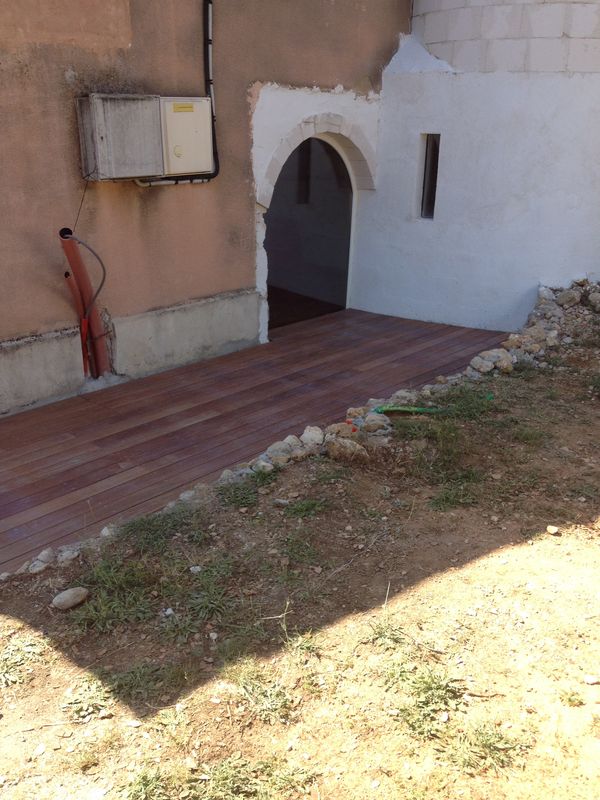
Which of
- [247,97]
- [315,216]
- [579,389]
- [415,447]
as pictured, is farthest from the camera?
[315,216]

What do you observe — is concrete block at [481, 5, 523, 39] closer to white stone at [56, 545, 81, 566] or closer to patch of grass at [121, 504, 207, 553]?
patch of grass at [121, 504, 207, 553]

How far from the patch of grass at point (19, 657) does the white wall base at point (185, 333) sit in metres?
3.33

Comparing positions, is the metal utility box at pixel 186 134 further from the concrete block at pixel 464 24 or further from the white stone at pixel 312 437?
the concrete block at pixel 464 24

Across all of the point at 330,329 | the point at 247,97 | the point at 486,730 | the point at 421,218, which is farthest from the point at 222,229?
the point at 486,730

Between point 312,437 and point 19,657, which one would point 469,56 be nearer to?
point 312,437

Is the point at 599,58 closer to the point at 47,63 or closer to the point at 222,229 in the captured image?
the point at 222,229

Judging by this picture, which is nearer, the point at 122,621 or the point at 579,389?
the point at 122,621

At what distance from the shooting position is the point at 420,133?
26.5 feet

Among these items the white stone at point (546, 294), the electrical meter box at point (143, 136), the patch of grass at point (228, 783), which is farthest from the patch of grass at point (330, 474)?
the white stone at point (546, 294)

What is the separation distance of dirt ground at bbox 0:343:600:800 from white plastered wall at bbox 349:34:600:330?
3.89 metres

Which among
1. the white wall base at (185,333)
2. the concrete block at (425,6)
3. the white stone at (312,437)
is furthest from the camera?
the concrete block at (425,6)

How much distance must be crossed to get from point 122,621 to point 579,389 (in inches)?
173

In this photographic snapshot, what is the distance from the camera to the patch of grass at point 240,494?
13.7 feet

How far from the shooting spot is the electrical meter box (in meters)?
5.31
